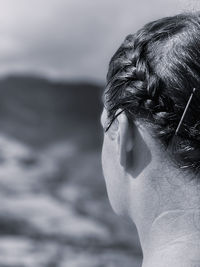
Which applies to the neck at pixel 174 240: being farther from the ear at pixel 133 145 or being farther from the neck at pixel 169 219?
the ear at pixel 133 145

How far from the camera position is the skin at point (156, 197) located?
1.53 meters

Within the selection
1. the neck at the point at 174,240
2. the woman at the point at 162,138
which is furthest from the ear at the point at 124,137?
the neck at the point at 174,240

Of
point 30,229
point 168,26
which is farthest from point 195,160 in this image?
point 30,229

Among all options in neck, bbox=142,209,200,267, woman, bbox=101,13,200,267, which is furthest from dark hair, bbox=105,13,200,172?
neck, bbox=142,209,200,267

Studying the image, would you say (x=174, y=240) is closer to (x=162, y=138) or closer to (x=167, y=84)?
(x=162, y=138)

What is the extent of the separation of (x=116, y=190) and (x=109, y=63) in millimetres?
382

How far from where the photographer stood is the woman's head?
5.06ft

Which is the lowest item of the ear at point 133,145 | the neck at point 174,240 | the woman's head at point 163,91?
the neck at point 174,240

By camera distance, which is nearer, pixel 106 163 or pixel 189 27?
pixel 189 27

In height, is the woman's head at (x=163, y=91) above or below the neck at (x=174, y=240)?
above

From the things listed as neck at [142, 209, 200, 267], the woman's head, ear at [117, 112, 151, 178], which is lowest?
neck at [142, 209, 200, 267]

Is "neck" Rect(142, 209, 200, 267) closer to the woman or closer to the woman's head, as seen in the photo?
the woman

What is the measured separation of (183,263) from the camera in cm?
149

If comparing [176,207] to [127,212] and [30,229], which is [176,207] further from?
[30,229]
